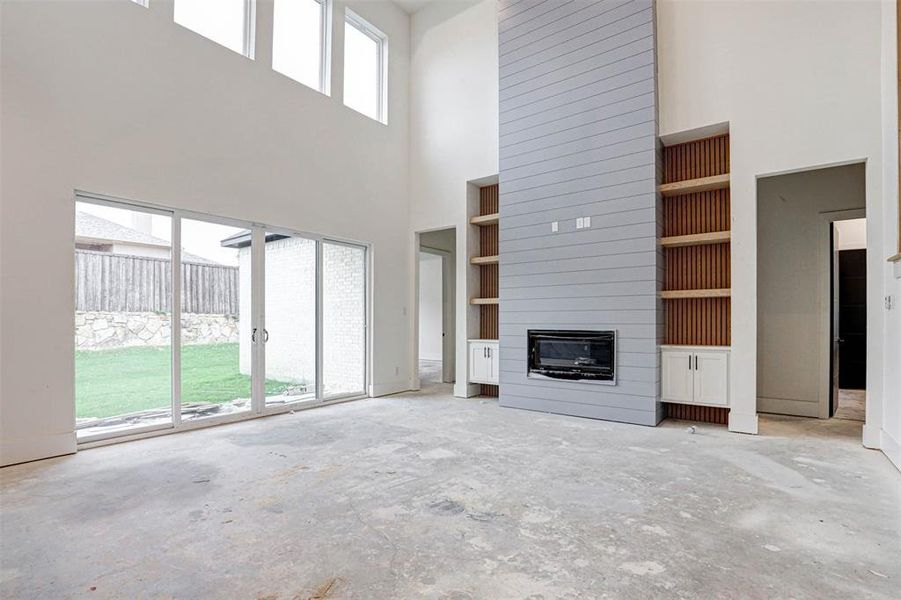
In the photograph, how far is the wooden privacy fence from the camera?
4117 mm

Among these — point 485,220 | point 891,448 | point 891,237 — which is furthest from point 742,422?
point 485,220

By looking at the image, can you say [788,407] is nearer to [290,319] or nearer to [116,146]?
[290,319]

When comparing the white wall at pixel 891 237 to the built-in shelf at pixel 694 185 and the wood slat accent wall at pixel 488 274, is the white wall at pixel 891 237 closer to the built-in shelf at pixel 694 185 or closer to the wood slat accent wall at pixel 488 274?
the built-in shelf at pixel 694 185

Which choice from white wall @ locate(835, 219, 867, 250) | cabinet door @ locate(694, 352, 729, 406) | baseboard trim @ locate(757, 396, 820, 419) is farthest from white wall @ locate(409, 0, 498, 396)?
white wall @ locate(835, 219, 867, 250)

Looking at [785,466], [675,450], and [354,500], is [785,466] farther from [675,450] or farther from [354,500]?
[354,500]

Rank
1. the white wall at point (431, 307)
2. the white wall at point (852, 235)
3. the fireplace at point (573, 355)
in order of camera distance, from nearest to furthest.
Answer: the fireplace at point (573, 355), the white wall at point (852, 235), the white wall at point (431, 307)

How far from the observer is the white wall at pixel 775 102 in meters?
4.09

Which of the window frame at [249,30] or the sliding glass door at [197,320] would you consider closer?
the sliding glass door at [197,320]

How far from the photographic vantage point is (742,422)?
461 centimetres

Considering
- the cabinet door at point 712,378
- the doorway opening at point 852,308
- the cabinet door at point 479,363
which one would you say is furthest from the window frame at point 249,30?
the doorway opening at point 852,308

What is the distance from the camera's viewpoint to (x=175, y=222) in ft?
15.3

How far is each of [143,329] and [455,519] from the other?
3.72m

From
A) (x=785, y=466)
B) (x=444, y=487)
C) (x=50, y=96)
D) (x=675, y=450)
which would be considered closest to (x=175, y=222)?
(x=50, y=96)

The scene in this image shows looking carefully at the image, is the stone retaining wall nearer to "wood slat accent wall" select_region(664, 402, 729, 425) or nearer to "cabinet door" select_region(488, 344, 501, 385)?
"cabinet door" select_region(488, 344, 501, 385)
